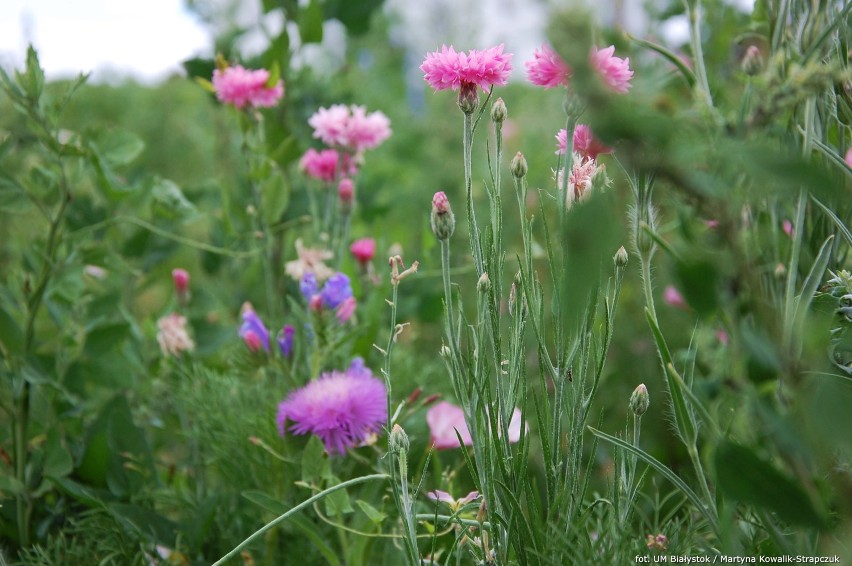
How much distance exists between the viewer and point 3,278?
1203 millimetres

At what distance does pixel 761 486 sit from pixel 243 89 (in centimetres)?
62

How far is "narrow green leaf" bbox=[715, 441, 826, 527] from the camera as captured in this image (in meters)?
0.28

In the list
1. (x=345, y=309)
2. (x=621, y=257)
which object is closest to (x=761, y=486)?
(x=621, y=257)

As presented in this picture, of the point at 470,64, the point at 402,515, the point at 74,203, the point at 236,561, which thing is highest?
the point at 470,64

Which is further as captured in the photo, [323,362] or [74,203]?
[74,203]

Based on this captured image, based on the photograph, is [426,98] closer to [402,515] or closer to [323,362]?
[323,362]

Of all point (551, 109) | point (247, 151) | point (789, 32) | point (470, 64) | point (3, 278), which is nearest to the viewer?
point (470, 64)

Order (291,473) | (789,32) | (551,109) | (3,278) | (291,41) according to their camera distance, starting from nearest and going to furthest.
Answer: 1. (789,32)
2. (291,473)
3. (291,41)
4. (3,278)
5. (551,109)

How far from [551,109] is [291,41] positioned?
4.20ft

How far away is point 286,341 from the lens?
716 mm

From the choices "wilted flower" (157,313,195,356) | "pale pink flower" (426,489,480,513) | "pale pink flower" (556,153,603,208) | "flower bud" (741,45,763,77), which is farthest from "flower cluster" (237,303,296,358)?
"flower bud" (741,45,763,77)

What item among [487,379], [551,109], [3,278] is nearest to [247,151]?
[487,379]

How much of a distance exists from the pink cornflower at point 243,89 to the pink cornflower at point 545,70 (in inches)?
14.9

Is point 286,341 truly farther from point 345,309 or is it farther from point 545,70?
point 545,70
